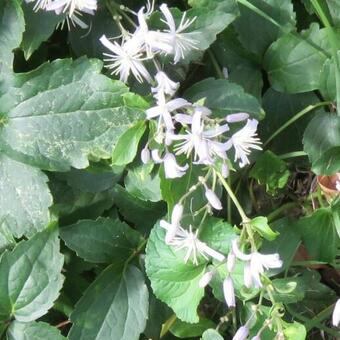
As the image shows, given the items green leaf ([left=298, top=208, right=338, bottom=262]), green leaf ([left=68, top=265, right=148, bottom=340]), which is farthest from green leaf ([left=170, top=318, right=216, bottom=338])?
green leaf ([left=298, top=208, right=338, bottom=262])

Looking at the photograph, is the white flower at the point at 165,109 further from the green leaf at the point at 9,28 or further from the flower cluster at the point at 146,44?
the green leaf at the point at 9,28

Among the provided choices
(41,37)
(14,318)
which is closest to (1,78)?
(41,37)

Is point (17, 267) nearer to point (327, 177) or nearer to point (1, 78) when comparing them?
point (1, 78)

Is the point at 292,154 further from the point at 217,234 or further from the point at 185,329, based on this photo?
the point at 185,329

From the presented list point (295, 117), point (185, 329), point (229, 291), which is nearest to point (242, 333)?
point (229, 291)

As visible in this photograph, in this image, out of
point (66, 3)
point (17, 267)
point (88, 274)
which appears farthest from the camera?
point (88, 274)

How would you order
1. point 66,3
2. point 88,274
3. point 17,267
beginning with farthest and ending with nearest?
point 88,274 < point 17,267 < point 66,3

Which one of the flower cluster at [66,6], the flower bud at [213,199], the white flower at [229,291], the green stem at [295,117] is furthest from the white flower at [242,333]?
the flower cluster at [66,6]
